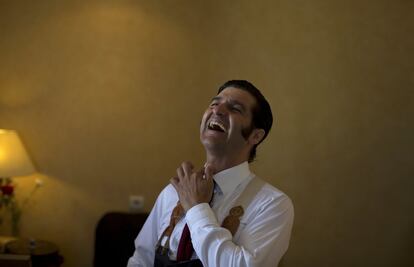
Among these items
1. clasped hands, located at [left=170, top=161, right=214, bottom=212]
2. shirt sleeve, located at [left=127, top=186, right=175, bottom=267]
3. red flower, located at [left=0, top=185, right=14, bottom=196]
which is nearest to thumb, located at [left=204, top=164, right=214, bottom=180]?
clasped hands, located at [left=170, top=161, right=214, bottom=212]

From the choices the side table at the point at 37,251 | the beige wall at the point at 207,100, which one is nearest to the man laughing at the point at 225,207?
the beige wall at the point at 207,100

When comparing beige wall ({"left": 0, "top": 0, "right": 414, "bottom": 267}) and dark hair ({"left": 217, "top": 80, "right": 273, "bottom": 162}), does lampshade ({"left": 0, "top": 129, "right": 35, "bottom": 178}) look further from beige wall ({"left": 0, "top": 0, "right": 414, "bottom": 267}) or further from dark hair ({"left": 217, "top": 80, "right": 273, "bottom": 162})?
dark hair ({"left": 217, "top": 80, "right": 273, "bottom": 162})

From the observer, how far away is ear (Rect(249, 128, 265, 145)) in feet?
4.39

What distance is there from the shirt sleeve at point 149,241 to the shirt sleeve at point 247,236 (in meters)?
0.39

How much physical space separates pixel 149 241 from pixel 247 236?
487mm

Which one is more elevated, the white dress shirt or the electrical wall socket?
the white dress shirt

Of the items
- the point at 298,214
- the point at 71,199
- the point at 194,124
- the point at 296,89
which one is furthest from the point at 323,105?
the point at 71,199

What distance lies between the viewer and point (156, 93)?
2516 mm

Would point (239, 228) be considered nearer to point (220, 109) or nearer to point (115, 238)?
point (220, 109)

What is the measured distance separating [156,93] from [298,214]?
1153 mm

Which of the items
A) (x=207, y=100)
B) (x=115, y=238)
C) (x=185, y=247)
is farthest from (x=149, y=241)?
(x=207, y=100)

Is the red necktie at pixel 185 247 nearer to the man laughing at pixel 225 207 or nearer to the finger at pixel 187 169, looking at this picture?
the man laughing at pixel 225 207

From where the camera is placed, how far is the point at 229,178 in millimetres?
1305

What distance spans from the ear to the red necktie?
374 millimetres
